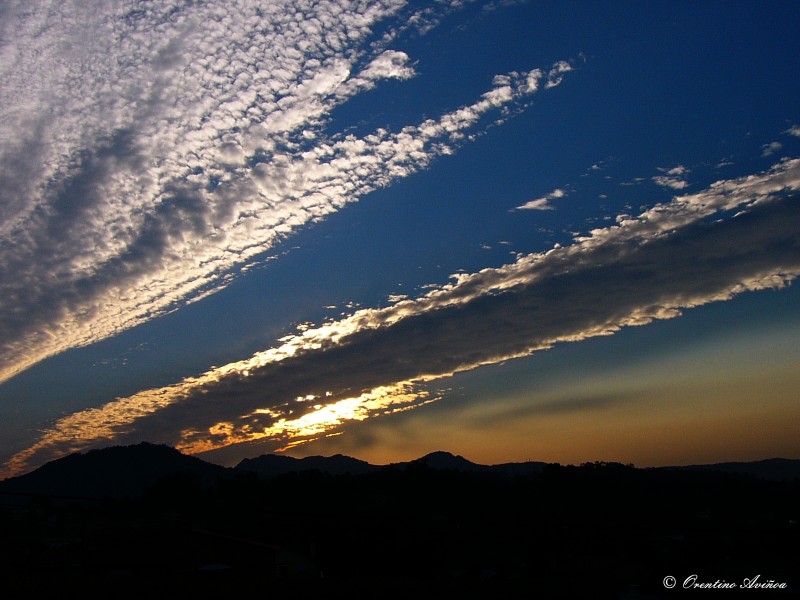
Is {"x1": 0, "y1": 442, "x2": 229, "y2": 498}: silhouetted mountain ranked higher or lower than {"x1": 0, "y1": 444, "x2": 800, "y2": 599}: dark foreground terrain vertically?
higher

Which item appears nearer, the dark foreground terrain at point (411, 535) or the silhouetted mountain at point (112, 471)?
the dark foreground terrain at point (411, 535)

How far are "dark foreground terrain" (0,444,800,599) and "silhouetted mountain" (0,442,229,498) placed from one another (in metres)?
1.36

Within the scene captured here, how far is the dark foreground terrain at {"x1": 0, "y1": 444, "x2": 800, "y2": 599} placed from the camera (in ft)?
50.9

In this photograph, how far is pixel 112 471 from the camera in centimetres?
17350

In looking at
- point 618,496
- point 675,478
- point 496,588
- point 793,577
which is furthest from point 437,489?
point 496,588

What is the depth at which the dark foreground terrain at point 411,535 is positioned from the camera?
1552 cm

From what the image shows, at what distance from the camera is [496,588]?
16.9 meters

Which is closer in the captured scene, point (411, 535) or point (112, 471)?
point (411, 535)

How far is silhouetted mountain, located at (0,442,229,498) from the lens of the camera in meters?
158

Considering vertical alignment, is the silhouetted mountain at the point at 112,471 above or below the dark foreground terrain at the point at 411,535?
above

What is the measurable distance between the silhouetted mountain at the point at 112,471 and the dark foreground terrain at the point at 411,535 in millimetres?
1357

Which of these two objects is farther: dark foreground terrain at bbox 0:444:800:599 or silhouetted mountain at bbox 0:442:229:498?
silhouetted mountain at bbox 0:442:229:498

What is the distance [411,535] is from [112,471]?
418ft

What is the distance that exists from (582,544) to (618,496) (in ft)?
91.2
